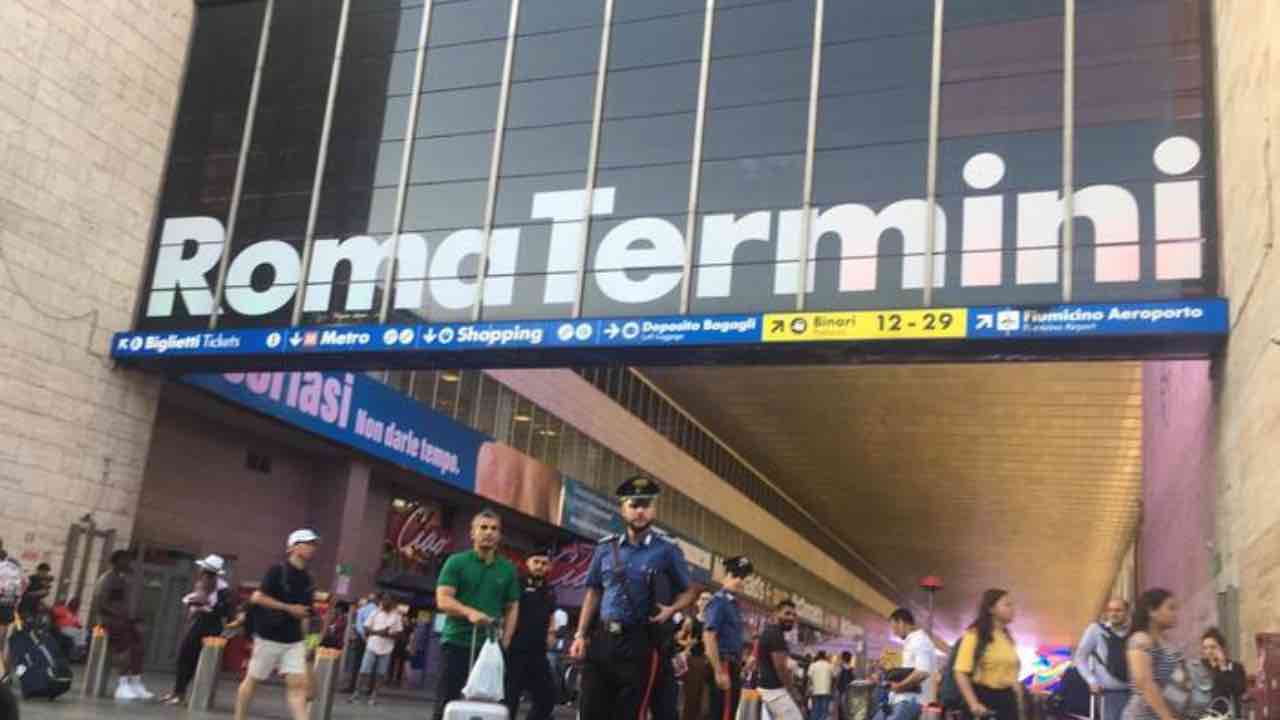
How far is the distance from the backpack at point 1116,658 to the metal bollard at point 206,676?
821cm

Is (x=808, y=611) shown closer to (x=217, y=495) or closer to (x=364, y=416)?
(x=364, y=416)

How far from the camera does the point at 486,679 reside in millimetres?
6145

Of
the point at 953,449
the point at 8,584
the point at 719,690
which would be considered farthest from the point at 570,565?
the point at 719,690

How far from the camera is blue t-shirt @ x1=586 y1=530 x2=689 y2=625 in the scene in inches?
232

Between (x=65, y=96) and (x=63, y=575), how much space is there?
7.25m

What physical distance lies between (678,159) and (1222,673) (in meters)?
9.45

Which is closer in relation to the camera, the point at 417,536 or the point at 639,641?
the point at 639,641

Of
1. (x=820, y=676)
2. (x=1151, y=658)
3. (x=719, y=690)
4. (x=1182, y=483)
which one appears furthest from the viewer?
(x=820, y=676)

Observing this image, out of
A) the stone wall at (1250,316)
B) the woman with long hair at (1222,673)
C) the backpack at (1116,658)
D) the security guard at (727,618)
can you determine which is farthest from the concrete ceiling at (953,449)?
the security guard at (727,618)

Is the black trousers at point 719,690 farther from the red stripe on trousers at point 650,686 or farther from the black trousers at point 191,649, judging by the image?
the black trousers at point 191,649

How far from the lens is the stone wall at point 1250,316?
9.91 m

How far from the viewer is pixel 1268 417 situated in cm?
1017

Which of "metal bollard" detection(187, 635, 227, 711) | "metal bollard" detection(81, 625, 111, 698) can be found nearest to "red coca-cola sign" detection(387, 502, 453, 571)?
"metal bollard" detection(81, 625, 111, 698)

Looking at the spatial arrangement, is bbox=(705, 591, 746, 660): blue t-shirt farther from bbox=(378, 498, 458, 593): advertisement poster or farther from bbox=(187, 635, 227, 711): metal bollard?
bbox=(378, 498, 458, 593): advertisement poster
